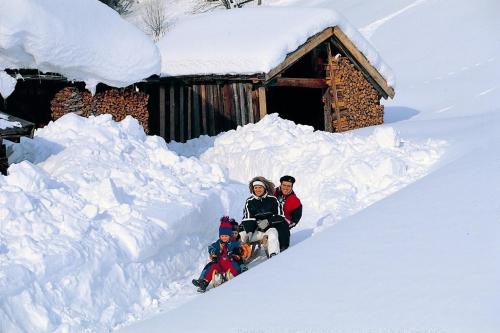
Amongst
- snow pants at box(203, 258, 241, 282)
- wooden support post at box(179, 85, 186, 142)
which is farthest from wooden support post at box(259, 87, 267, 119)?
snow pants at box(203, 258, 241, 282)

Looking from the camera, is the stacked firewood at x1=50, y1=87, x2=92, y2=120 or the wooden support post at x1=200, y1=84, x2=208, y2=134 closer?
the stacked firewood at x1=50, y1=87, x2=92, y2=120

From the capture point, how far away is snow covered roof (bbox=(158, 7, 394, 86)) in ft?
55.0

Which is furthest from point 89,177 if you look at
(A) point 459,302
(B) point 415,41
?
(B) point 415,41

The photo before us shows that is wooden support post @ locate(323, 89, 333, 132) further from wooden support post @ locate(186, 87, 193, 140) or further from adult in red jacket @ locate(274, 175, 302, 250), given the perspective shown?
adult in red jacket @ locate(274, 175, 302, 250)

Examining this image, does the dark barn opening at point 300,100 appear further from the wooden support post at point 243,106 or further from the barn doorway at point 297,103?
the wooden support post at point 243,106

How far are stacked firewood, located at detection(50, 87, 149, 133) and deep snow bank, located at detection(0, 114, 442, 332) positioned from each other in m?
1.54

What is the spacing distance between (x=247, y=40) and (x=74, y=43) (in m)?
5.43

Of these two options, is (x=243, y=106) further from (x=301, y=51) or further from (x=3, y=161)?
(x=3, y=161)

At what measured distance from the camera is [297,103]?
21.9m

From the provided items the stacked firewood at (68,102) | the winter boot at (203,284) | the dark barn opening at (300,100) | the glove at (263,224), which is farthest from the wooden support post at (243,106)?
the winter boot at (203,284)

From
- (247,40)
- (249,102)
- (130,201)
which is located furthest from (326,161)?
(247,40)

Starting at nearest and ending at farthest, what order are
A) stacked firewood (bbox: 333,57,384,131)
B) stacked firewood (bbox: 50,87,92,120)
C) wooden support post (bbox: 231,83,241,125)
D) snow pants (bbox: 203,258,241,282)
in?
snow pants (bbox: 203,258,241,282)
stacked firewood (bbox: 50,87,92,120)
wooden support post (bbox: 231,83,241,125)
stacked firewood (bbox: 333,57,384,131)

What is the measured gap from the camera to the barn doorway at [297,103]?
21.3 m

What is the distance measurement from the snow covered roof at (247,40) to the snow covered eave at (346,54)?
0.34 ft
